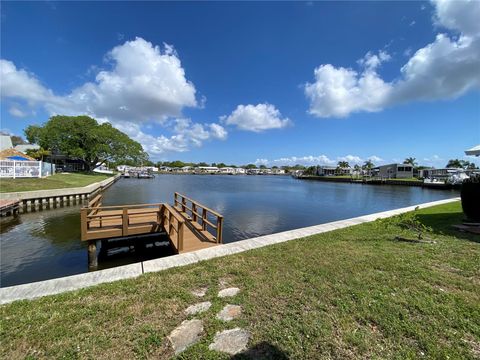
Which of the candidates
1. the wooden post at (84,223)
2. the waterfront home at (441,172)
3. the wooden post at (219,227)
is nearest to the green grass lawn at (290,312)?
the wooden post at (219,227)

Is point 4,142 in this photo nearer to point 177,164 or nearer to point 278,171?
point 177,164

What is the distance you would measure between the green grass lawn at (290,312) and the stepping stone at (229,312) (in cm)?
9

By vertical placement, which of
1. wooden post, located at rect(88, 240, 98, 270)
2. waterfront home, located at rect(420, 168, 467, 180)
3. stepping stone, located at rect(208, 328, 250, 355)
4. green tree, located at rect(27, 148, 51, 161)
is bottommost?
wooden post, located at rect(88, 240, 98, 270)

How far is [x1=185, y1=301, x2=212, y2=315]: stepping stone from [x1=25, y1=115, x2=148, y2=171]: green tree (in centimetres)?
4920

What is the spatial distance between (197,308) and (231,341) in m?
0.80

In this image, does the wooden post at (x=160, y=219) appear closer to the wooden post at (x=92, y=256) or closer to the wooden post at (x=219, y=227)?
the wooden post at (x=92, y=256)

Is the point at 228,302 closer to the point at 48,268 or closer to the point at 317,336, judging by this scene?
the point at 317,336

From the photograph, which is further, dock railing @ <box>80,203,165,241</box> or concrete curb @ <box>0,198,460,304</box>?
dock railing @ <box>80,203,165,241</box>

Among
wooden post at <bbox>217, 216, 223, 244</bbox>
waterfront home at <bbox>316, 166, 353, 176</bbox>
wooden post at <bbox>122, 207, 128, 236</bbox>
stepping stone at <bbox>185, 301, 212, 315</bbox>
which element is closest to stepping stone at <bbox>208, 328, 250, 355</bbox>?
stepping stone at <bbox>185, 301, 212, 315</bbox>

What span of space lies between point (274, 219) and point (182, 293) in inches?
435

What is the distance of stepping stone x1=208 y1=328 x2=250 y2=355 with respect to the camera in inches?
96.1

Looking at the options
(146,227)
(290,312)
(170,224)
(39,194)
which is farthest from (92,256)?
(39,194)

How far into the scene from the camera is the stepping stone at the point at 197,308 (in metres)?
3.10

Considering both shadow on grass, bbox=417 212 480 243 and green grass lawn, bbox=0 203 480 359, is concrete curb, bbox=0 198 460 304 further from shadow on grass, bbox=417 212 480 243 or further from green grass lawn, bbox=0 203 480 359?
shadow on grass, bbox=417 212 480 243
